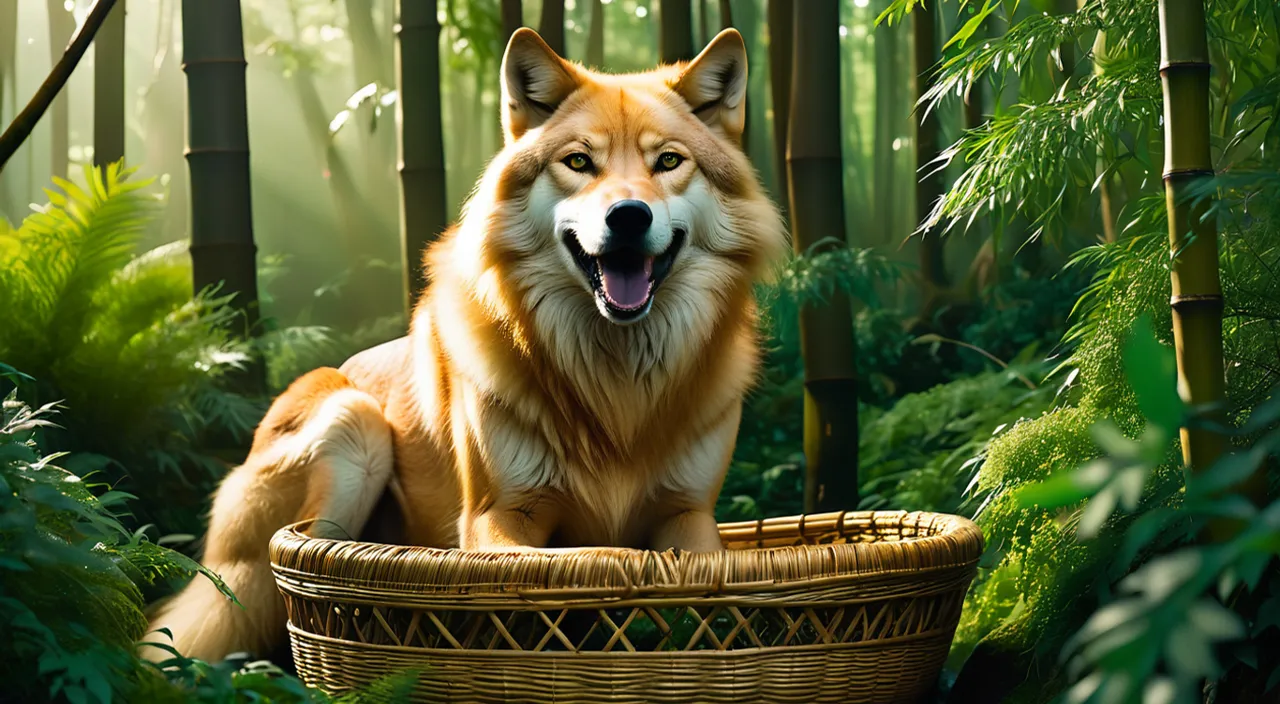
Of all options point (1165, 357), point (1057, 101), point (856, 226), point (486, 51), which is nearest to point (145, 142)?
point (486, 51)

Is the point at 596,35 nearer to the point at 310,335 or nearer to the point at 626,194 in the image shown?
the point at 310,335

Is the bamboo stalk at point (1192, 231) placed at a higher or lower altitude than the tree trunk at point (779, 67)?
lower

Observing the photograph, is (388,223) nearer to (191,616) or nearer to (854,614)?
(191,616)

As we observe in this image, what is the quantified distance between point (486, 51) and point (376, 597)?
19.8 feet

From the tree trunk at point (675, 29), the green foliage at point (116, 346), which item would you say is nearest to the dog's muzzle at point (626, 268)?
the green foliage at point (116, 346)

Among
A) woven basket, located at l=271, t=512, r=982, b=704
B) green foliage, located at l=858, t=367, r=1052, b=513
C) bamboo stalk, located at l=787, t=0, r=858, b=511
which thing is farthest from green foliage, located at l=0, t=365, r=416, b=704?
green foliage, located at l=858, t=367, r=1052, b=513

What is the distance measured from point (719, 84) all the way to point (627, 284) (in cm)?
61

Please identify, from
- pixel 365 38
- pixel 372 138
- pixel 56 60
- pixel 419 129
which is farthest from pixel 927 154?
pixel 372 138

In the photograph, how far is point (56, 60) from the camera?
28.7 ft

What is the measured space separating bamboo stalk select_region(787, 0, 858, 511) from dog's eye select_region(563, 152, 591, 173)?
1.66 meters

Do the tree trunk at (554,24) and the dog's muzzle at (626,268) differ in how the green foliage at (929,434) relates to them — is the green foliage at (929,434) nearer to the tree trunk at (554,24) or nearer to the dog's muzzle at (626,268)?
the dog's muzzle at (626,268)

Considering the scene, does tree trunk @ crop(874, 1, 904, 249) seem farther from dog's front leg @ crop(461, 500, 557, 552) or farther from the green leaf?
the green leaf

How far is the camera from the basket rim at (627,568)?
1812 mm

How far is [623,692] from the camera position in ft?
6.06
